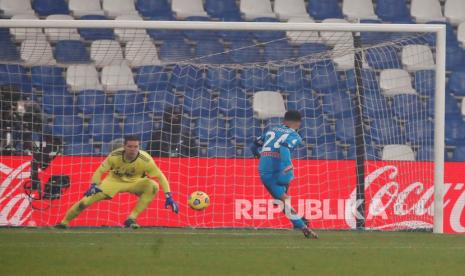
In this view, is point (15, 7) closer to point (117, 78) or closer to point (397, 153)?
point (117, 78)

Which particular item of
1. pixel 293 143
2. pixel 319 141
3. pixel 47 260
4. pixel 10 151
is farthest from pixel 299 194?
pixel 47 260

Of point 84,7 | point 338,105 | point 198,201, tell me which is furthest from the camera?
point 84,7

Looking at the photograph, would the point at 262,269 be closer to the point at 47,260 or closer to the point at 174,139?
the point at 47,260

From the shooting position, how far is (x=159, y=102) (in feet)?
63.1

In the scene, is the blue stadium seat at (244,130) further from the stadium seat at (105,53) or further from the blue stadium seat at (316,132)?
the stadium seat at (105,53)

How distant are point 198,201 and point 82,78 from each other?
347 centimetres

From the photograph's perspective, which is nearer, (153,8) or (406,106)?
(406,106)

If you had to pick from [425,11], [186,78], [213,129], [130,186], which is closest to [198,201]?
[130,186]

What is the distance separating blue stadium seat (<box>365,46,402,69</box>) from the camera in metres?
18.8

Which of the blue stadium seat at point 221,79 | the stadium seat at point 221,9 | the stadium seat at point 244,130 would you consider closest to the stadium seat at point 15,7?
the stadium seat at point 221,9

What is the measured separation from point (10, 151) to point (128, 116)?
2.31m

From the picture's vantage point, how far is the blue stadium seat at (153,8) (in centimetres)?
2412

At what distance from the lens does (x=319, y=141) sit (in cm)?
1945

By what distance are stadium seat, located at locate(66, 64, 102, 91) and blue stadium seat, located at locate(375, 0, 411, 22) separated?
8445mm
